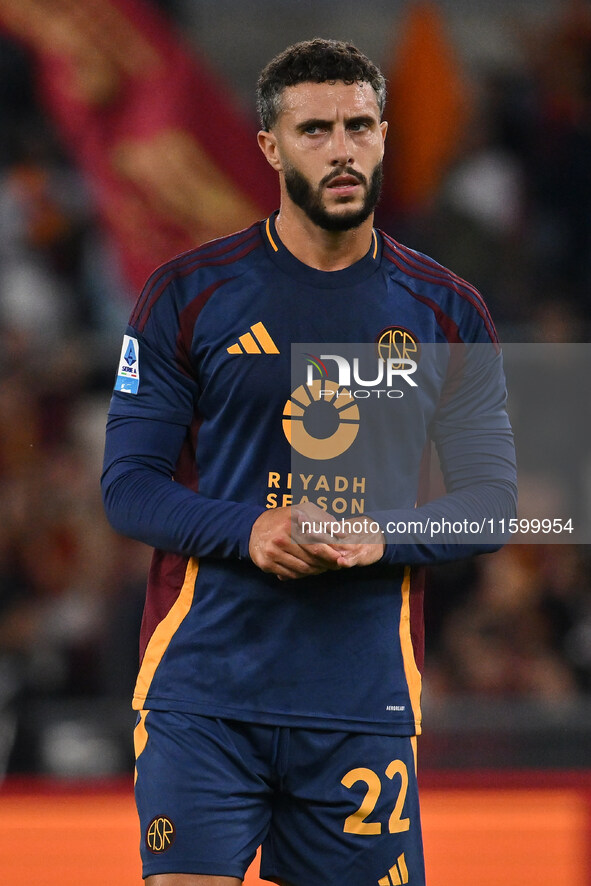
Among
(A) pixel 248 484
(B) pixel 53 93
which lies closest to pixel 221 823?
(A) pixel 248 484

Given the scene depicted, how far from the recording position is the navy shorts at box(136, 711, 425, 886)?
6.81ft

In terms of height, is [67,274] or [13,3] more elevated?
[13,3]

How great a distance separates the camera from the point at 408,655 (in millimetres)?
2268

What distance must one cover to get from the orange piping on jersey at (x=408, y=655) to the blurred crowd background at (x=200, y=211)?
2.72m

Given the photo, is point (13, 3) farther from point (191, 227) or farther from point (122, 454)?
point (122, 454)

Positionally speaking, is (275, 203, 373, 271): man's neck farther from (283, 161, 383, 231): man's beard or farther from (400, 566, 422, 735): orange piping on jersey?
(400, 566, 422, 735): orange piping on jersey

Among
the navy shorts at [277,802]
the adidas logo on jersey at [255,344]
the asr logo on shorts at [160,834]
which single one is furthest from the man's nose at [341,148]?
the asr logo on shorts at [160,834]

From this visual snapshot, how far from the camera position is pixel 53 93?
6.05 m

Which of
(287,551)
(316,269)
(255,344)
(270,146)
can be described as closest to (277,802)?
(287,551)

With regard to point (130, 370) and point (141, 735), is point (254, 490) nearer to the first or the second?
point (130, 370)

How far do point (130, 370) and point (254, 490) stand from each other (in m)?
0.31

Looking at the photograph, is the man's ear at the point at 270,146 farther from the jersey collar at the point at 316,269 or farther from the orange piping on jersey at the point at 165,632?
the orange piping on jersey at the point at 165,632

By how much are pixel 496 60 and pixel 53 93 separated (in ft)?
7.30

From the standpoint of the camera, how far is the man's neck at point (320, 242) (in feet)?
7.47
